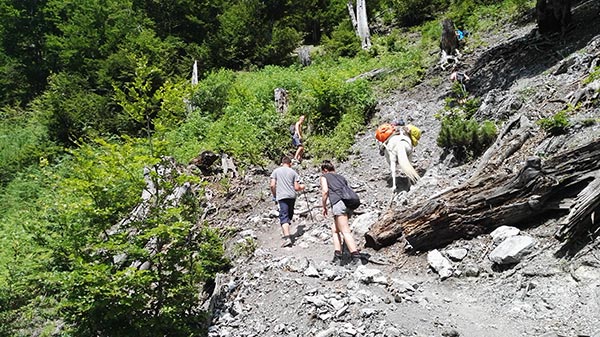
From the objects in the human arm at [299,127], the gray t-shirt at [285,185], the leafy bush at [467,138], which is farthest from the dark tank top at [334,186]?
the human arm at [299,127]

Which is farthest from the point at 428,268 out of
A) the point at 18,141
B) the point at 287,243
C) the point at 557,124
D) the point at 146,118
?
the point at 18,141

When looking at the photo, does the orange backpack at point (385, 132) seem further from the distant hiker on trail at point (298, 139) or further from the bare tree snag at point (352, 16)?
the bare tree snag at point (352, 16)

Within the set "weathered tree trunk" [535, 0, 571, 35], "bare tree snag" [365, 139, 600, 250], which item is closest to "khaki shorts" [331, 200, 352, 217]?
"bare tree snag" [365, 139, 600, 250]

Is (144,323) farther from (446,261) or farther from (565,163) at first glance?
(565,163)

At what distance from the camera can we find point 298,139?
43.5 ft

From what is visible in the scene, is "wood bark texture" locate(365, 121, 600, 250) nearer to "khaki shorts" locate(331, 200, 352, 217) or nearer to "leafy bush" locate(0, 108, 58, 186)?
"khaki shorts" locate(331, 200, 352, 217)

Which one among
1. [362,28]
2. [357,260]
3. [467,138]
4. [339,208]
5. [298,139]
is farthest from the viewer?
[362,28]

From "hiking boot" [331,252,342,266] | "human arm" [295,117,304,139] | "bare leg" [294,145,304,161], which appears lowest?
"hiking boot" [331,252,342,266]

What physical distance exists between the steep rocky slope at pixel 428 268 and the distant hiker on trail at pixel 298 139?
1357mm

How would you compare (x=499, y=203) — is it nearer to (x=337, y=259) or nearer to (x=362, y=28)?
(x=337, y=259)

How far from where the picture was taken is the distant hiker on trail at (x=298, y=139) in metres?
12.9

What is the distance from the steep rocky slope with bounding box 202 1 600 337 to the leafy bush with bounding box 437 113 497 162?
0.26 meters

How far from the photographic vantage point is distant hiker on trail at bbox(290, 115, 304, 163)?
12898 millimetres

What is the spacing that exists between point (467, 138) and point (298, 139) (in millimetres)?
5701
